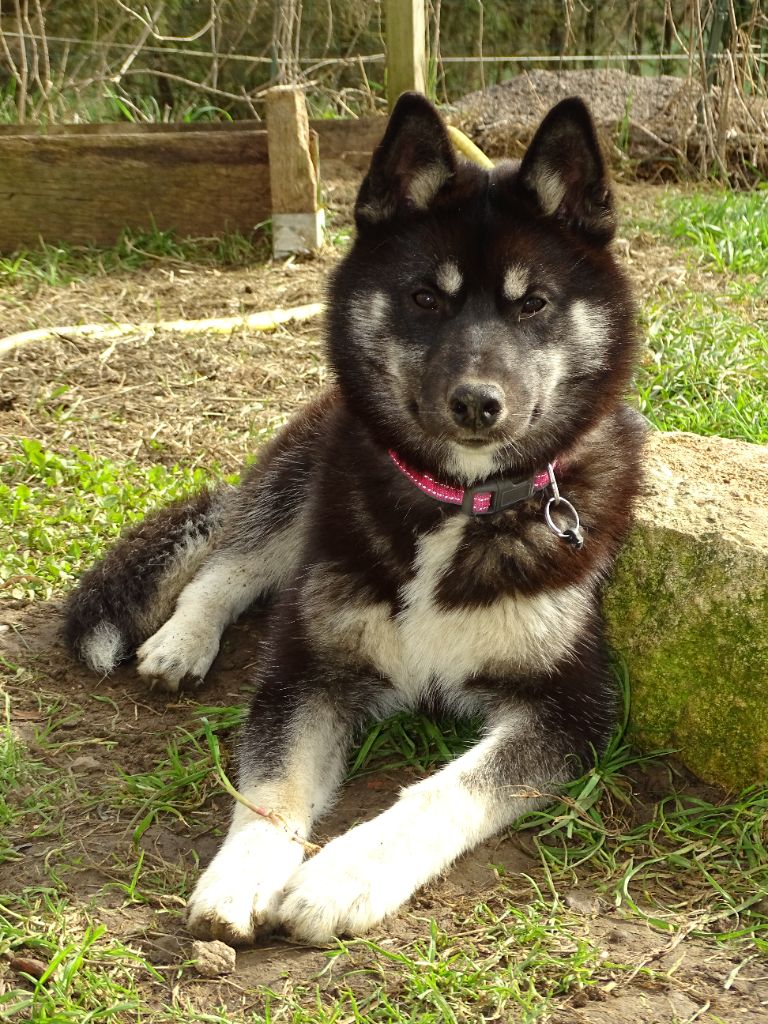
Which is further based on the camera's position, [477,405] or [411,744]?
[411,744]

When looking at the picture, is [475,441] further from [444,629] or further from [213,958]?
[213,958]

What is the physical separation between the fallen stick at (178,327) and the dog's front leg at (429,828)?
11.4 ft

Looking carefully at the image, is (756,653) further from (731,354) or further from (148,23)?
(148,23)

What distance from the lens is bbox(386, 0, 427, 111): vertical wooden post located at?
7.09 metres

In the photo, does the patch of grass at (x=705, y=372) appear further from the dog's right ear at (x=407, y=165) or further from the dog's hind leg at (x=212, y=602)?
the dog's right ear at (x=407, y=165)

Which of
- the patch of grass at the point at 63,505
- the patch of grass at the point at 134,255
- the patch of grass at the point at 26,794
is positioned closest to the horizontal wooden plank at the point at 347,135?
the patch of grass at the point at 134,255

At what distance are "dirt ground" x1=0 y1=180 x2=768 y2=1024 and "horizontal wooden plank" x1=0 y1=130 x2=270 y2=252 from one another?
42cm

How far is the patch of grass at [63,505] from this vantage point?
4.26m

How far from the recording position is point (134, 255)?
23.2 ft

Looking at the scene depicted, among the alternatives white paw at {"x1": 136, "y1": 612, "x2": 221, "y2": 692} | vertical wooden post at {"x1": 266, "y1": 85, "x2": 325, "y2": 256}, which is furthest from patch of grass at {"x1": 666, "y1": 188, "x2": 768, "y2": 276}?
white paw at {"x1": 136, "y1": 612, "x2": 221, "y2": 692}

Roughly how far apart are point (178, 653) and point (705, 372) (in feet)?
8.95

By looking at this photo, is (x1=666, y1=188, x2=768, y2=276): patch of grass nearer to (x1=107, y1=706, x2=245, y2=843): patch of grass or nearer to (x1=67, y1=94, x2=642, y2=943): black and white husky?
(x1=67, y1=94, x2=642, y2=943): black and white husky

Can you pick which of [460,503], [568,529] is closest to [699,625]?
[568,529]

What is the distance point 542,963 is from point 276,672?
1.16m
